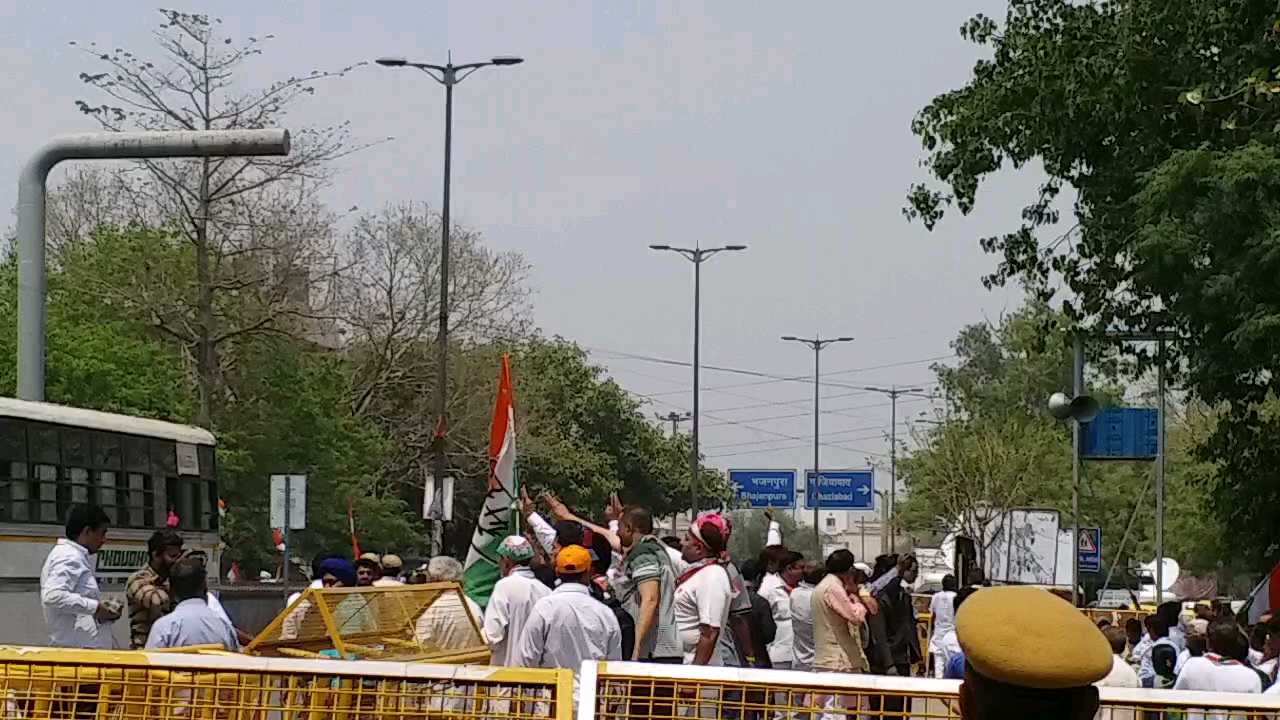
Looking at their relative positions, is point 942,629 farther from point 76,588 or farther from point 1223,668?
point 76,588

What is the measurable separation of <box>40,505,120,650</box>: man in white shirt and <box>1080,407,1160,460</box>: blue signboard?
17.2 metres

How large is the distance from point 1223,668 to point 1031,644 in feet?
26.6

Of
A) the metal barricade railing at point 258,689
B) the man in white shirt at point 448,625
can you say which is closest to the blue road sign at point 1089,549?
the man in white shirt at point 448,625

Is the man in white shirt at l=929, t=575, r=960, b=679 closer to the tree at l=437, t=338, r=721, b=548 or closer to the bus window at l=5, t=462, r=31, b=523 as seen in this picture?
the bus window at l=5, t=462, r=31, b=523

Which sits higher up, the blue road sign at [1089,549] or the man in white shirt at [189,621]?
the man in white shirt at [189,621]

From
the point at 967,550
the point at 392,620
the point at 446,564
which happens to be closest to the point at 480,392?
the point at 967,550

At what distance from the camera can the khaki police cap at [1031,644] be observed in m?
2.57

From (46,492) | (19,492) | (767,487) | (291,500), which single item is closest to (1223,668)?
(19,492)

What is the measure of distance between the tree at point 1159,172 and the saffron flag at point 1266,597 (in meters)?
2.99

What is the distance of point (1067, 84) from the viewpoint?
76.9 ft

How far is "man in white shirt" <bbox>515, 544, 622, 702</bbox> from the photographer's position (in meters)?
9.05

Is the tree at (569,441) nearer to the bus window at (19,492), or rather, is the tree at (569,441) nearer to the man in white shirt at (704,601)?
the bus window at (19,492)

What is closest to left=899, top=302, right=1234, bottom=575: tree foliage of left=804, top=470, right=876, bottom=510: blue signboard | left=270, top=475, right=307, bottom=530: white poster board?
left=804, top=470, right=876, bottom=510: blue signboard

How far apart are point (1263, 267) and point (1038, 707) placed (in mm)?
18535
